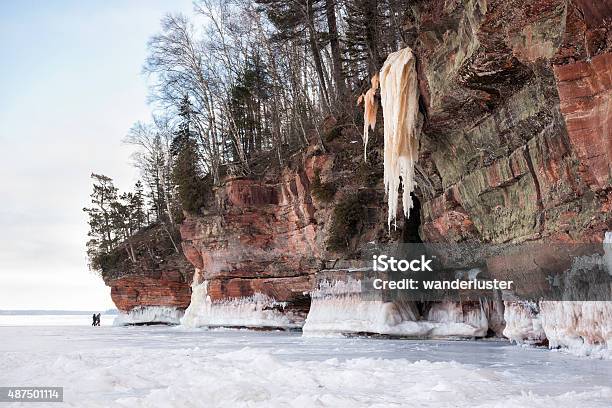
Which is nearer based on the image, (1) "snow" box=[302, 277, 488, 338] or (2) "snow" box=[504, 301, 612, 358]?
(2) "snow" box=[504, 301, 612, 358]

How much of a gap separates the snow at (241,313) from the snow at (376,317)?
4.29 m

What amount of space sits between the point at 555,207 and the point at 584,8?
4.14 meters

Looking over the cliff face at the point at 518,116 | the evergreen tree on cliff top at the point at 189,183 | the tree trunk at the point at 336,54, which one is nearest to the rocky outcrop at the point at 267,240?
the evergreen tree on cliff top at the point at 189,183

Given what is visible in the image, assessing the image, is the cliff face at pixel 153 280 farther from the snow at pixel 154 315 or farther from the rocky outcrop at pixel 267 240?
the rocky outcrop at pixel 267 240

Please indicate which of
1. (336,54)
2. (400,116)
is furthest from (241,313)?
(400,116)

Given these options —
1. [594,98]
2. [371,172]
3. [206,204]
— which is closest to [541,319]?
[594,98]

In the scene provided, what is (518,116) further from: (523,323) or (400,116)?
(523,323)

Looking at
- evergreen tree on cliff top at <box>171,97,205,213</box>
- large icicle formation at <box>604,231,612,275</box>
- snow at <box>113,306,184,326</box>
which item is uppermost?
evergreen tree on cliff top at <box>171,97,205,213</box>

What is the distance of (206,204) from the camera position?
29.1m

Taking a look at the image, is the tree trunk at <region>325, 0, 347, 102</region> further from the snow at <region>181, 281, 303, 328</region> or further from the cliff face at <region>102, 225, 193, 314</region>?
the cliff face at <region>102, 225, 193, 314</region>

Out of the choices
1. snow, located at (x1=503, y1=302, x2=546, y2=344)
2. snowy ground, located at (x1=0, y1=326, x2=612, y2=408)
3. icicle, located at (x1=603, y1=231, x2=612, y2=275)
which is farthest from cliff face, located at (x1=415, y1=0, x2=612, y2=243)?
snowy ground, located at (x1=0, y1=326, x2=612, y2=408)

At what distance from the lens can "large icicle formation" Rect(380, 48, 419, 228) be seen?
14.8 m

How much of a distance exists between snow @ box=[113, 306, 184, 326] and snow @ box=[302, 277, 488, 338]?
57.2ft

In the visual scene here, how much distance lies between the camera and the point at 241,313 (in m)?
26.6
